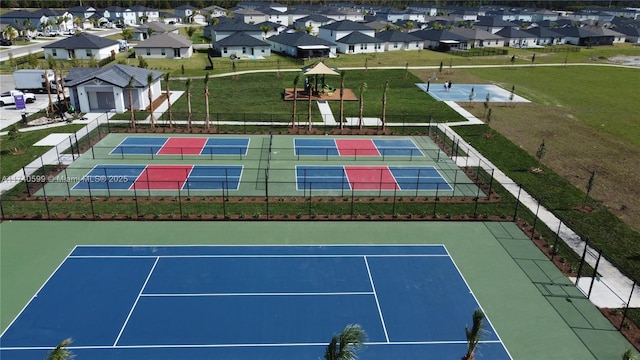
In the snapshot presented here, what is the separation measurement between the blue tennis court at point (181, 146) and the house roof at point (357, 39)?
2212 inches

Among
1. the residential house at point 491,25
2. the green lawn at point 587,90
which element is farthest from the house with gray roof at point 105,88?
the residential house at point 491,25

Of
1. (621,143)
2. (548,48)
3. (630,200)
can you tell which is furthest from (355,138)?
(548,48)

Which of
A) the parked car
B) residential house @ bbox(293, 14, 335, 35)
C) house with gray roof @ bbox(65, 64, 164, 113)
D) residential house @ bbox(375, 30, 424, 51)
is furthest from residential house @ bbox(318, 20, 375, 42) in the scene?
the parked car

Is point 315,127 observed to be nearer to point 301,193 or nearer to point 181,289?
point 301,193

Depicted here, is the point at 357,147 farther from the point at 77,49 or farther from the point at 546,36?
the point at 546,36

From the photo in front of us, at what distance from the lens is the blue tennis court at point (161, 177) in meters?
28.0

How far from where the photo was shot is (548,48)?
101 m

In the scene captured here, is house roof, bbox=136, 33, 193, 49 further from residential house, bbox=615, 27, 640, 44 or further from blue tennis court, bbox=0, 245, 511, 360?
residential house, bbox=615, 27, 640, 44

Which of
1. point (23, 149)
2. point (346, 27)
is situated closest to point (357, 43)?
point (346, 27)

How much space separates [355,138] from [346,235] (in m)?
16.2

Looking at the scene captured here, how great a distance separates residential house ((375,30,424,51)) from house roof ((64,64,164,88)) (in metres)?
57.5

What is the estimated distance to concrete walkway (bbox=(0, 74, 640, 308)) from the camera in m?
19.2

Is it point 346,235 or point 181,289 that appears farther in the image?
point 346,235

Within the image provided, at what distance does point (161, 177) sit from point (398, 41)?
73.2m
